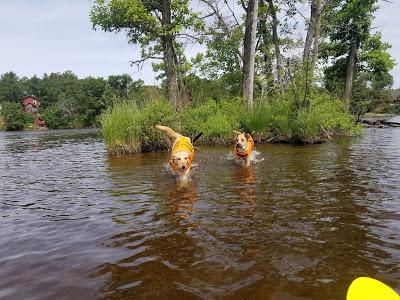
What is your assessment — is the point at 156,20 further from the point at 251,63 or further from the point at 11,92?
the point at 11,92

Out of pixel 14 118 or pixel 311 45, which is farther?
pixel 14 118

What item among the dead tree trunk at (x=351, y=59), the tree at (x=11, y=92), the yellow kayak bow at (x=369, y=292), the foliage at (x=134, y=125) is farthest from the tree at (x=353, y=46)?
the tree at (x=11, y=92)

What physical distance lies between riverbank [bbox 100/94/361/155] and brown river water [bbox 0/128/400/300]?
535cm

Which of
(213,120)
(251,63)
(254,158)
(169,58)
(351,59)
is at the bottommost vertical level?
(254,158)

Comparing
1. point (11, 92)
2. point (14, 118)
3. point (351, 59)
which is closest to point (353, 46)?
point (351, 59)

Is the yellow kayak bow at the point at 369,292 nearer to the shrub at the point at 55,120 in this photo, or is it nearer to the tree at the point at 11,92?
the shrub at the point at 55,120

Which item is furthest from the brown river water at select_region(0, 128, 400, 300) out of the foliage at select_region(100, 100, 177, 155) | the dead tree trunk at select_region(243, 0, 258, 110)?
the dead tree trunk at select_region(243, 0, 258, 110)

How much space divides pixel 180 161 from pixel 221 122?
873cm

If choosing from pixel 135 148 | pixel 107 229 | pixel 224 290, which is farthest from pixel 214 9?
pixel 224 290

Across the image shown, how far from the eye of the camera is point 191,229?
5.11 m

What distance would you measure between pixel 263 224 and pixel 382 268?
179 centimetres

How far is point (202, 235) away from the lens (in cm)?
483

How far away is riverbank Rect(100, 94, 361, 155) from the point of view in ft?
46.9

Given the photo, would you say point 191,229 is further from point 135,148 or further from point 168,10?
point 168,10
